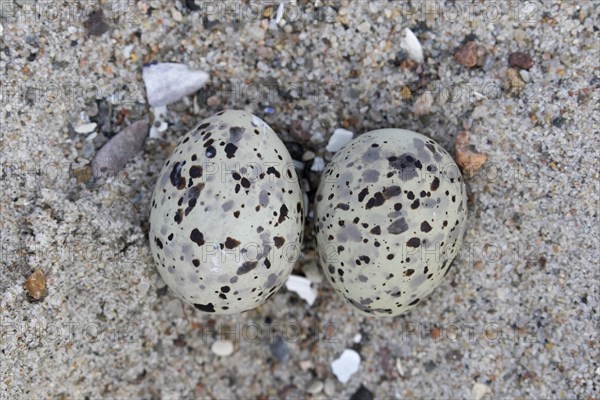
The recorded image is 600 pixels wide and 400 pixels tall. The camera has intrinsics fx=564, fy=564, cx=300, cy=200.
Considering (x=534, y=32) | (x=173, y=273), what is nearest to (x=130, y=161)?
(x=173, y=273)

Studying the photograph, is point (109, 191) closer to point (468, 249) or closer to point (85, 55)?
point (85, 55)

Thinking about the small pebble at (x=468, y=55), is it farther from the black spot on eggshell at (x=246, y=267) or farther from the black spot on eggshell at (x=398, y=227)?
the black spot on eggshell at (x=246, y=267)

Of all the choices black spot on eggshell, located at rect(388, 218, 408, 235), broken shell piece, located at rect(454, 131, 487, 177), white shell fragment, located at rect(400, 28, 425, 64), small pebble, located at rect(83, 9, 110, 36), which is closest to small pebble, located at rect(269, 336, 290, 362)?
black spot on eggshell, located at rect(388, 218, 408, 235)

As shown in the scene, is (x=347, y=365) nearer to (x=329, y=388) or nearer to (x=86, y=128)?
(x=329, y=388)

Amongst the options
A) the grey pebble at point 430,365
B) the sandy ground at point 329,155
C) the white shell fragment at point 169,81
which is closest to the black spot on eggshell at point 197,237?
the sandy ground at point 329,155

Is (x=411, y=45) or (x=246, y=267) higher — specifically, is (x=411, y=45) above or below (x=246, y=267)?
above

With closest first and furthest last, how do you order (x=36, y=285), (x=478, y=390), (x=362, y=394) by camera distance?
(x=36, y=285) → (x=478, y=390) → (x=362, y=394)

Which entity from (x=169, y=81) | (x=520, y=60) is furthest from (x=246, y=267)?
(x=520, y=60)

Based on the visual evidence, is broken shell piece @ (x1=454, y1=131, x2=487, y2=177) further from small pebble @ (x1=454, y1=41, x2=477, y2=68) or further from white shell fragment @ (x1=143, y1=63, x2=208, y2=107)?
white shell fragment @ (x1=143, y1=63, x2=208, y2=107)
